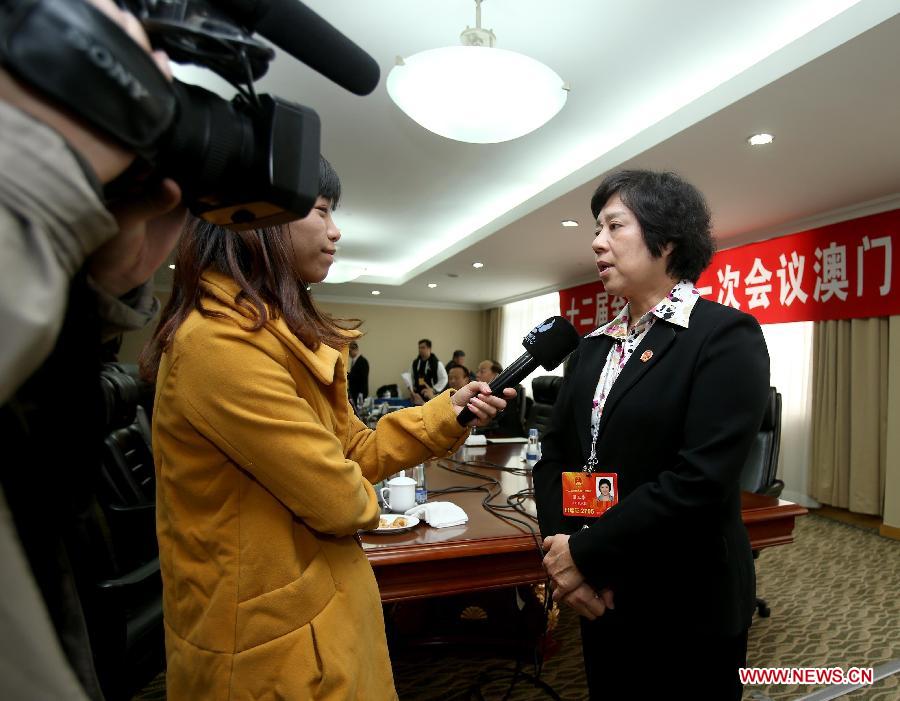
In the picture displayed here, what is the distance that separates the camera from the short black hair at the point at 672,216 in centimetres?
119

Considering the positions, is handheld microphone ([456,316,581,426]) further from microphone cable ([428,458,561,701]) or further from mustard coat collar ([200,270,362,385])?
microphone cable ([428,458,561,701])

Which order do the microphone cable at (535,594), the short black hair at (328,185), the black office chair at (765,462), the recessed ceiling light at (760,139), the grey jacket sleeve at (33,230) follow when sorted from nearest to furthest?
the grey jacket sleeve at (33,230) < the short black hair at (328,185) < the microphone cable at (535,594) < the black office chair at (765,462) < the recessed ceiling light at (760,139)

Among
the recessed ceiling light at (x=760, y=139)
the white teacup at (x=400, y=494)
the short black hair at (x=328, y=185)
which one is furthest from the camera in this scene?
the recessed ceiling light at (x=760, y=139)

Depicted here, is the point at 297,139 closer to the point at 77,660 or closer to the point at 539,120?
the point at 77,660

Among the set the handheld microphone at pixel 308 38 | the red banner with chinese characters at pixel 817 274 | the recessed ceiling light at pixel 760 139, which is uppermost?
the recessed ceiling light at pixel 760 139

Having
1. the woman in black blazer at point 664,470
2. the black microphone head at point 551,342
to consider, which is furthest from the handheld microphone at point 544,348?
the woman in black blazer at point 664,470

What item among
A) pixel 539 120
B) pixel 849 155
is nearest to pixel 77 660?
pixel 539 120

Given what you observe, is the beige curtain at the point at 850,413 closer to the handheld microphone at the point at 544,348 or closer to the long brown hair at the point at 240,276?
the handheld microphone at the point at 544,348

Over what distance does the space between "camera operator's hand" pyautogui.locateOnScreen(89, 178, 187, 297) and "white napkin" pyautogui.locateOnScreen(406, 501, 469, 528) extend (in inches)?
50.6

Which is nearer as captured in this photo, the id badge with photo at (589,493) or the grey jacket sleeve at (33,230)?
the grey jacket sleeve at (33,230)

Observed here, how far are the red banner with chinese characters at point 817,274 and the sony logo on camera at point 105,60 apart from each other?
4.71 meters

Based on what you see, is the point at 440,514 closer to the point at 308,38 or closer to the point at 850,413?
the point at 308,38

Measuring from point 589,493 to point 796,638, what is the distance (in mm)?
2026

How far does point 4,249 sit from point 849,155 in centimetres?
423
